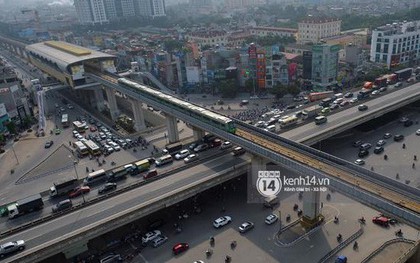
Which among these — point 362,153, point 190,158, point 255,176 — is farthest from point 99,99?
point 362,153

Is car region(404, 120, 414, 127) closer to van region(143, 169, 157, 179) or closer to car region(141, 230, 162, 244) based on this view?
van region(143, 169, 157, 179)

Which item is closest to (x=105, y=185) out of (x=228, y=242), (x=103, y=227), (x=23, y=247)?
(x=103, y=227)

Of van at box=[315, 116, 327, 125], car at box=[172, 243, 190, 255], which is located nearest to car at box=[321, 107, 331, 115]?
van at box=[315, 116, 327, 125]

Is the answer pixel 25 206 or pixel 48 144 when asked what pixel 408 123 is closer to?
pixel 25 206

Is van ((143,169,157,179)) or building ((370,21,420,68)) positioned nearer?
van ((143,169,157,179))

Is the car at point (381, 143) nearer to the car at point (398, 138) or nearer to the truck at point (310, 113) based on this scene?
the car at point (398, 138)

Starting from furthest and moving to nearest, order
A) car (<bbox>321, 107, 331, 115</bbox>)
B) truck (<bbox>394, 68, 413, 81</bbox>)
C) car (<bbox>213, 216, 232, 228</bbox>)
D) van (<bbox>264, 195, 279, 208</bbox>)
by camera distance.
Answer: truck (<bbox>394, 68, 413, 81</bbox>), car (<bbox>321, 107, 331, 115</bbox>), van (<bbox>264, 195, 279, 208</bbox>), car (<bbox>213, 216, 232, 228</bbox>)

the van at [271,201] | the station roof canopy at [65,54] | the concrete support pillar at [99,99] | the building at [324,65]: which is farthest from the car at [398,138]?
the station roof canopy at [65,54]
